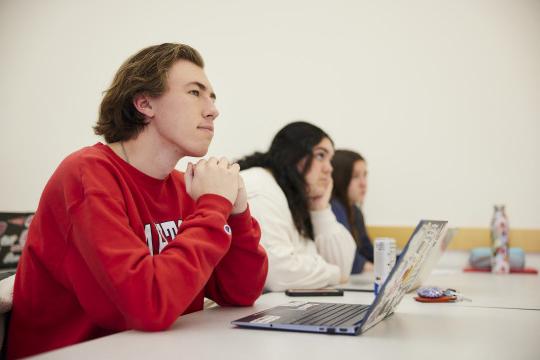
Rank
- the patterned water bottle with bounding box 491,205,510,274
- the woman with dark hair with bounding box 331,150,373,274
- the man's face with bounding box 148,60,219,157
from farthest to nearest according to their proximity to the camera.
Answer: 1. the woman with dark hair with bounding box 331,150,373,274
2. the patterned water bottle with bounding box 491,205,510,274
3. the man's face with bounding box 148,60,219,157

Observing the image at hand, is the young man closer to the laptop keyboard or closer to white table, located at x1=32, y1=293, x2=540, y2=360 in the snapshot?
white table, located at x1=32, y1=293, x2=540, y2=360

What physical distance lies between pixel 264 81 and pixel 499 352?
260cm

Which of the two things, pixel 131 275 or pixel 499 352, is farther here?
pixel 131 275

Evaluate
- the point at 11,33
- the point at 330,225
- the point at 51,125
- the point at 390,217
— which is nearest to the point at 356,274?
the point at 330,225

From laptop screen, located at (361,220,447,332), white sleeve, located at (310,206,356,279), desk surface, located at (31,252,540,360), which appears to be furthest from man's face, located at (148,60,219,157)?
white sleeve, located at (310,206,356,279)

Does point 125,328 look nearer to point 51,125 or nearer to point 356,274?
point 356,274

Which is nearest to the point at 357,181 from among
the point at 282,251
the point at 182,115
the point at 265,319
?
the point at 282,251

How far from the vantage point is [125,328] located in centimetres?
105

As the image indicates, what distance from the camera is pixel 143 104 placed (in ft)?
4.13

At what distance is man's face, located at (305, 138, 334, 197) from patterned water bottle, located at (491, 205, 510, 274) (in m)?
0.89

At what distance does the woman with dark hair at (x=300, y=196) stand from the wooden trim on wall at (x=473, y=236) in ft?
2.94

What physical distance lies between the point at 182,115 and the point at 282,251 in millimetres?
694

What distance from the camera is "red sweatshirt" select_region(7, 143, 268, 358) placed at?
93 centimetres

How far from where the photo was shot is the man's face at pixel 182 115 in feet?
4.02
